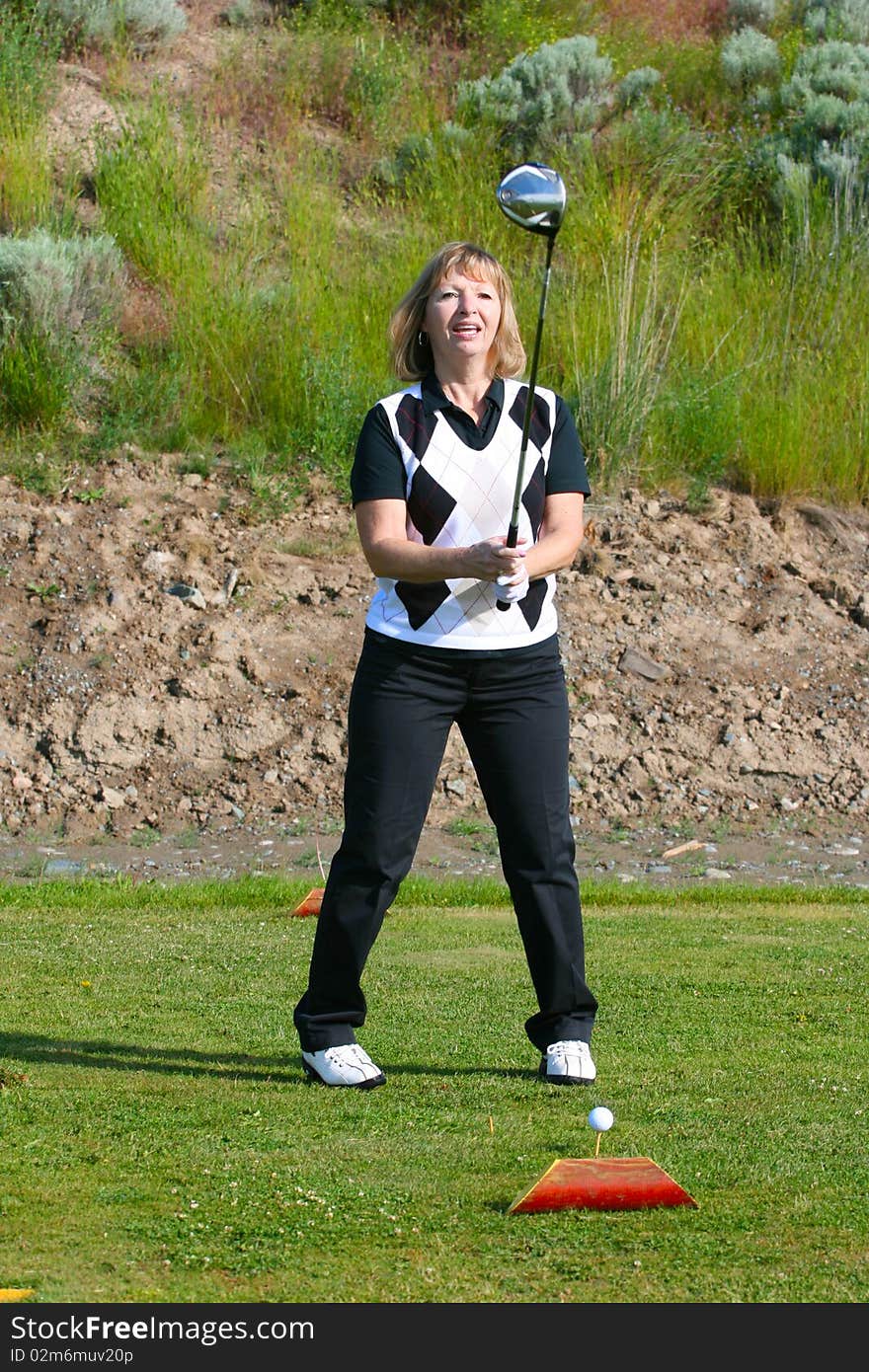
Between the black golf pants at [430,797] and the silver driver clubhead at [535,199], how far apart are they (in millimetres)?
1082

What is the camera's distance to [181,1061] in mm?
4754

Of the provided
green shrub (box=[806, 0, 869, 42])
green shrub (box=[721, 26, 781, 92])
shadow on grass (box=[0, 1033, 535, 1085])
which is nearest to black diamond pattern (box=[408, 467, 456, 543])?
shadow on grass (box=[0, 1033, 535, 1085])

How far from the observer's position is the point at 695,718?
10898 mm

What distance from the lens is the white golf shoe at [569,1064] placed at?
14.5 feet

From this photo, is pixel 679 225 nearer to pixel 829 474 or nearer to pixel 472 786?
pixel 829 474

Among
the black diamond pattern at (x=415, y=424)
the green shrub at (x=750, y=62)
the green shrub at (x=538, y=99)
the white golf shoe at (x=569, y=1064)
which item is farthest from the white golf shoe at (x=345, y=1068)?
the green shrub at (x=750, y=62)

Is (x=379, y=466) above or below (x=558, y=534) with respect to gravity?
above

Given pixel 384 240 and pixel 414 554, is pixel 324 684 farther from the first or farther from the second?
pixel 414 554

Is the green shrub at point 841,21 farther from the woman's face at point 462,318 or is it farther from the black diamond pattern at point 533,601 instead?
the black diamond pattern at point 533,601

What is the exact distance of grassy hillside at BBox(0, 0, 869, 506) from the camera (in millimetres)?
12508

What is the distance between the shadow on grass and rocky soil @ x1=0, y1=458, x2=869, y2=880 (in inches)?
161

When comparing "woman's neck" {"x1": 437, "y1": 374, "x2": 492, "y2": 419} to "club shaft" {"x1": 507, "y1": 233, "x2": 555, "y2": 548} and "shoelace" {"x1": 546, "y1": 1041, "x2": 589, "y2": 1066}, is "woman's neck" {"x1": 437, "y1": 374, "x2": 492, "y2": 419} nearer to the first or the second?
"club shaft" {"x1": 507, "y1": 233, "x2": 555, "y2": 548}

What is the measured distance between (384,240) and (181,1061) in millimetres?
10431

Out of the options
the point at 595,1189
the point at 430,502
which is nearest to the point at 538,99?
the point at 430,502
